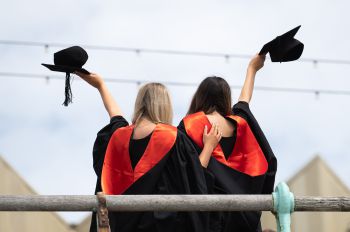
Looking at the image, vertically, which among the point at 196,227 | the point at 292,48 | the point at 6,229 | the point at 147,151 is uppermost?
the point at 292,48

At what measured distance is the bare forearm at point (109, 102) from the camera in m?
6.54

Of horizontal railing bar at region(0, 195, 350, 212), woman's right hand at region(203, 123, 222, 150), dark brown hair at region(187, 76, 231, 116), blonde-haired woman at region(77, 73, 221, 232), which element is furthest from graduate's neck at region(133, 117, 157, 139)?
horizontal railing bar at region(0, 195, 350, 212)

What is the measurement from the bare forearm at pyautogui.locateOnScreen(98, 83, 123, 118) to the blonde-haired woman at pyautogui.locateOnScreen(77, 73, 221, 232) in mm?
159

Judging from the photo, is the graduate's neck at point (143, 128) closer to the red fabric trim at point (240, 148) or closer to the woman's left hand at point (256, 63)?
the red fabric trim at point (240, 148)

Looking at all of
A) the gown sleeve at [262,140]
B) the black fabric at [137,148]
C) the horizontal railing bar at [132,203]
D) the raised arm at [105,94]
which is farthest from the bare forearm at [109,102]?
the horizontal railing bar at [132,203]

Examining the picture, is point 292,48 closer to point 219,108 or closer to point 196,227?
point 219,108

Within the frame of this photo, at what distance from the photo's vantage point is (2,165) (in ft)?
37.0

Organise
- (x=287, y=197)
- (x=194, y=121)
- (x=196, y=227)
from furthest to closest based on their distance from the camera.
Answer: (x=194, y=121) → (x=196, y=227) → (x=287, y=197)

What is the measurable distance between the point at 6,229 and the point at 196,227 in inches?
209

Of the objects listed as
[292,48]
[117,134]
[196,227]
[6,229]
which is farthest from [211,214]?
[6,229]

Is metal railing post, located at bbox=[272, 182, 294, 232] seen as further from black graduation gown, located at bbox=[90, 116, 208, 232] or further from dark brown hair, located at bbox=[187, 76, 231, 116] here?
dark brown hair, located at bbox=[187, 76, 231, 116]

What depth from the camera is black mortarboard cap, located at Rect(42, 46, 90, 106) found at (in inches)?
254

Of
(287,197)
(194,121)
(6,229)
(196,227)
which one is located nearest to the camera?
(287,197)

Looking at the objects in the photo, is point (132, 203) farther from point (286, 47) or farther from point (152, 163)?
point (286, 47)
